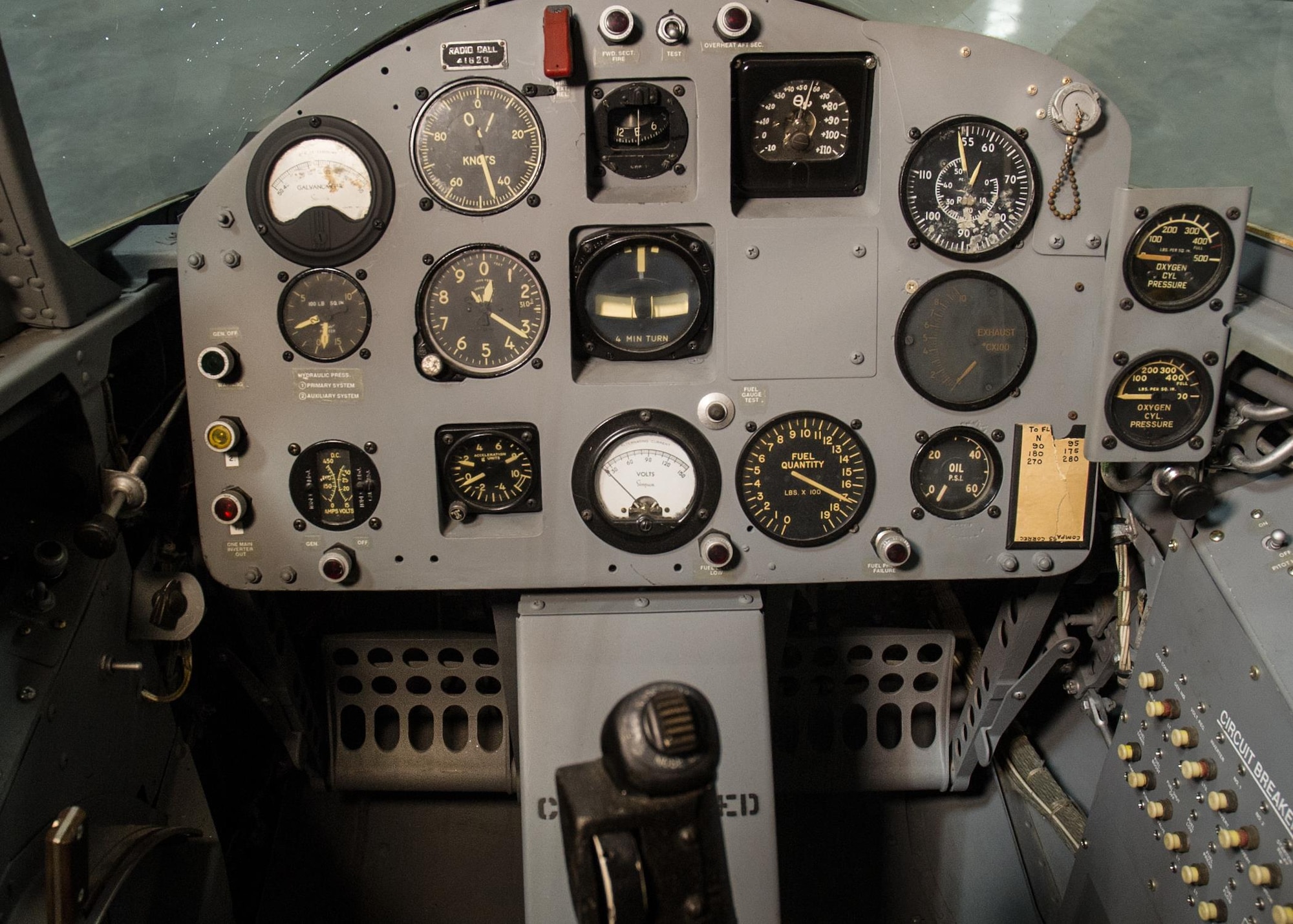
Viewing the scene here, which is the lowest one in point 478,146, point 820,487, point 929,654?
point 929,654

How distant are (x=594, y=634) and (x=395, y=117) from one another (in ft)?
4.15

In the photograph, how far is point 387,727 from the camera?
2.88 metres

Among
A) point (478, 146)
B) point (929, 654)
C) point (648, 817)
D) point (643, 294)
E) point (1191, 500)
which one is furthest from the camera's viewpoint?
point (929, 654)

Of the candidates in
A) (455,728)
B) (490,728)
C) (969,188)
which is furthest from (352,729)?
(969,188)

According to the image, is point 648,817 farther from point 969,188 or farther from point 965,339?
point 969,188

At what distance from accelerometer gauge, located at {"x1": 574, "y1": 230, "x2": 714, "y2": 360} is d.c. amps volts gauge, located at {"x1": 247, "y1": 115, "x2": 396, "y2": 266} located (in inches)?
19.0

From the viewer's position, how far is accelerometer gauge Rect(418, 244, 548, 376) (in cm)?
210

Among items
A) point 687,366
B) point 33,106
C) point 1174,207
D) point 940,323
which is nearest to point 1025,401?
point 940,323

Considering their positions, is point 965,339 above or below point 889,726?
above

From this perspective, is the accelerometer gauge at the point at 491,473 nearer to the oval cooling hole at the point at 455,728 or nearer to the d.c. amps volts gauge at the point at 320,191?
the d.c. amps volts gauge at the point at 320,191

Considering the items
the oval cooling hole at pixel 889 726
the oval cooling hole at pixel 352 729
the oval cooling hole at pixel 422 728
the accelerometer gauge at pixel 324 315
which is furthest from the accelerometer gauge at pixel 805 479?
the oval cooling hole at pixel 352 729

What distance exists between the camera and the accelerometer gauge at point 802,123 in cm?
209

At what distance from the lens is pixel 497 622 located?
2416mm

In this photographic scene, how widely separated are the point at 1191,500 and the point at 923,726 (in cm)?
123
